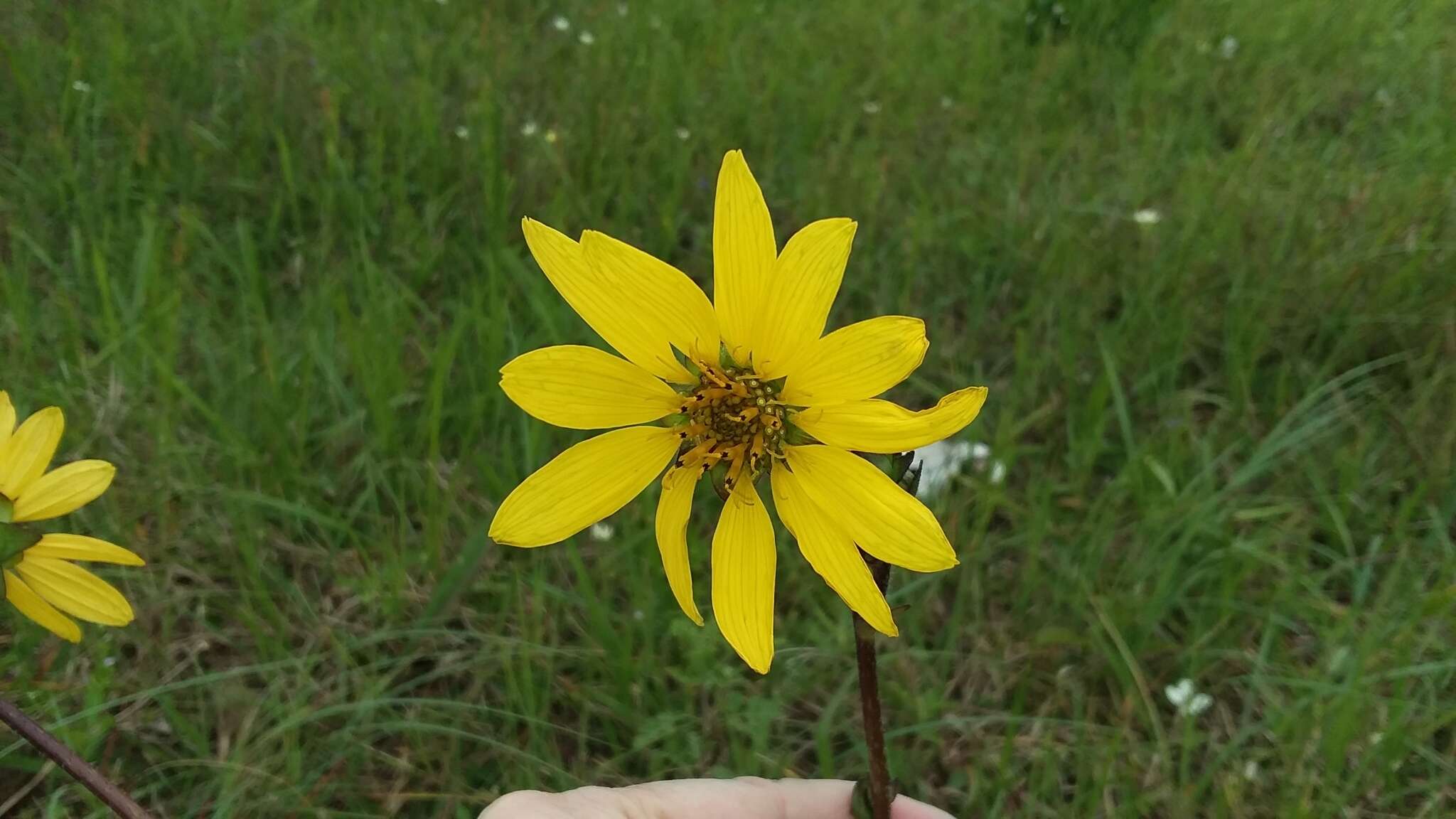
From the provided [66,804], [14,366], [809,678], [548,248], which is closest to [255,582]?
[66,804]

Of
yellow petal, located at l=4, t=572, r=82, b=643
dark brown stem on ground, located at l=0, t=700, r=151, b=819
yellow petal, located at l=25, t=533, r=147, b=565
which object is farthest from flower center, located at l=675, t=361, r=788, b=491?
yellow petal, located at l=4, t=572, r=82, b=643

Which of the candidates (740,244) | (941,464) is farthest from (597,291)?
(941,464)

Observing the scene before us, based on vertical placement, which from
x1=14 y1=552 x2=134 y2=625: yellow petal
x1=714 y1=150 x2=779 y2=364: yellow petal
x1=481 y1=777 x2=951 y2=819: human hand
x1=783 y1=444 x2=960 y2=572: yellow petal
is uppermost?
x1=714 y1=150 x2=779 y2=364: yellow petal

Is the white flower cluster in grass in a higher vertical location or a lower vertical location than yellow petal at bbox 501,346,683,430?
lower

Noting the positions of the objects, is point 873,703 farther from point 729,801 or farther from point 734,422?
point 729,801

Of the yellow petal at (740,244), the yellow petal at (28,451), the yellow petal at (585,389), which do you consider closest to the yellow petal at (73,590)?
the yellow petal at (28,451)

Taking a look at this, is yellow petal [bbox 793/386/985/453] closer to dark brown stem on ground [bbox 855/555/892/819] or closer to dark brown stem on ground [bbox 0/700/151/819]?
dark brown stem on ground [bbox 855/555/892/819]

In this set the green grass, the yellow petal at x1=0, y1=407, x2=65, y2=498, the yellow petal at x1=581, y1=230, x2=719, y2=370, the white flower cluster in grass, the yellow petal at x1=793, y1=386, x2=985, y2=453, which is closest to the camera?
the yellow petal at x1=793, y1=386, x2=985, y2=453

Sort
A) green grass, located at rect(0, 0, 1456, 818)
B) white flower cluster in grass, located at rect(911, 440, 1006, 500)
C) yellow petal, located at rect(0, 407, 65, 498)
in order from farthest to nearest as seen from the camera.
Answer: white flower cluster in grass, located at rect(911, 440, 1006, 500) < green grass, located at rect(0, 0, 1456, 818) < yellow petal, located at rect(0, 407, 65, 498)
